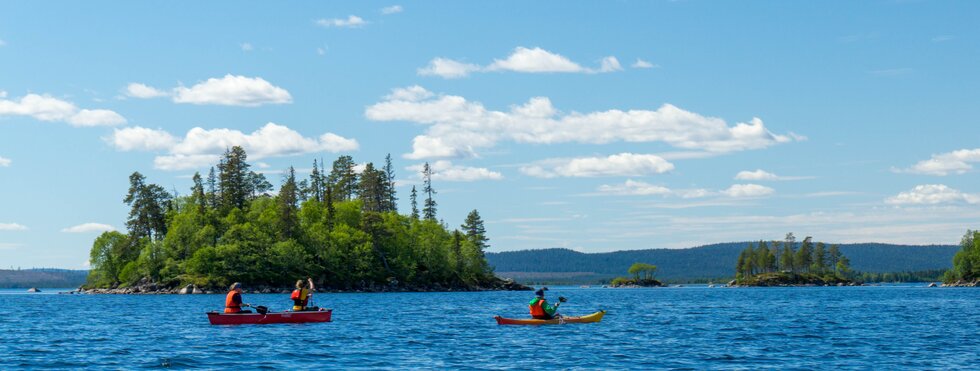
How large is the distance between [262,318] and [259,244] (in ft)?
328

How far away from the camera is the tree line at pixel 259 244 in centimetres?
15362

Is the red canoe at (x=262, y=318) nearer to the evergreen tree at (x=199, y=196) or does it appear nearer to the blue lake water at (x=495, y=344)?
the blue lake water at (x=495, y=344)

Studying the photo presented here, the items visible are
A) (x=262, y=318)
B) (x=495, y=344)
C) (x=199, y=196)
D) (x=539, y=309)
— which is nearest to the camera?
(x=495, y=344)

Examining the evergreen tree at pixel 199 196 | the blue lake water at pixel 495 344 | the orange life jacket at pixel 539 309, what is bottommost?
the blue lake water at pixel 495 344

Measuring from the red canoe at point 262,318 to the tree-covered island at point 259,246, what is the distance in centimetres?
9164

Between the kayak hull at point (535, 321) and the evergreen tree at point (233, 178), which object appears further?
the evergreen tree at point (233, 178)

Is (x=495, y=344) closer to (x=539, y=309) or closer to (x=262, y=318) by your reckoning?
(x=539, y=309)

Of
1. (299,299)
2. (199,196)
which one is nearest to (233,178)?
(199,196)

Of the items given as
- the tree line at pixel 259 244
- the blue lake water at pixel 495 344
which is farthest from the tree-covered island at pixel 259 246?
the blue lake water at pixel 495 344

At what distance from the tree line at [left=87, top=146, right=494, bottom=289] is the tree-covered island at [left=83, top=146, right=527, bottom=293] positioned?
168 millimetres

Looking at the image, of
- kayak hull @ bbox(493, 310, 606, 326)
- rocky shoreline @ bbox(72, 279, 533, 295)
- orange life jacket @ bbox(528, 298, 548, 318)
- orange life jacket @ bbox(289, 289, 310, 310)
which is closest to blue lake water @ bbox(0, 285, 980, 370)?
kayak hull @ bbox(493, 310, 606, 326)

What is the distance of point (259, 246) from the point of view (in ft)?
514

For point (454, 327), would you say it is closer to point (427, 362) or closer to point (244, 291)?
point (427, 362)

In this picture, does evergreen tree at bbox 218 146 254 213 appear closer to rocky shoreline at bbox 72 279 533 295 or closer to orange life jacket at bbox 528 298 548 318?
rocky shoreline at bbox 72 279 533 295
